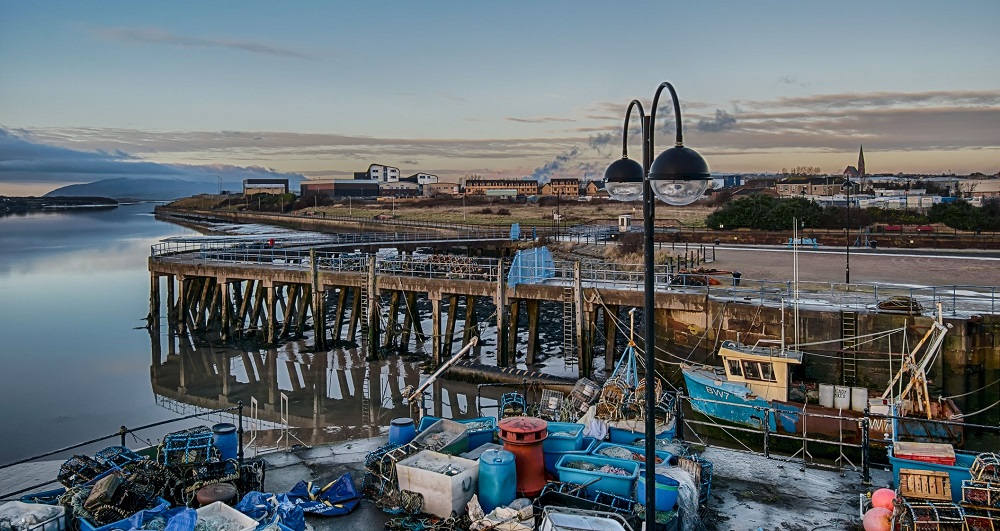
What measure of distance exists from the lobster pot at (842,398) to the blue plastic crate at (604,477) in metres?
10.7

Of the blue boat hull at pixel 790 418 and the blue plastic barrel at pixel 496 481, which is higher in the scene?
the blue plastic barrel at pixel 496 481

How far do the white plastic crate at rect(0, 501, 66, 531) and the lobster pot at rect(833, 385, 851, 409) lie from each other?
1677cm

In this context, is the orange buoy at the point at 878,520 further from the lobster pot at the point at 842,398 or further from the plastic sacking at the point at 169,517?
the lobster pot at the point at 842,398

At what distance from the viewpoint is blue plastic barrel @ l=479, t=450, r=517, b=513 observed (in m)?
9.27

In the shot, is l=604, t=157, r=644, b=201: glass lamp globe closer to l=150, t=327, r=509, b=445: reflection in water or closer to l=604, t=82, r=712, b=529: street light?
l=604, t=82, r=712, b=529: street light

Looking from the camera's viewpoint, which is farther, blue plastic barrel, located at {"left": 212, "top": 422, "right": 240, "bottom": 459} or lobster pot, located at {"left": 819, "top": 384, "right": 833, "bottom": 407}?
lobster pot, located at {"left": 819, "top": 384, "right": 833, "bottom": 407}

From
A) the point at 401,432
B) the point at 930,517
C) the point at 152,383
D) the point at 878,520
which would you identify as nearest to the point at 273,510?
the point at 401,432

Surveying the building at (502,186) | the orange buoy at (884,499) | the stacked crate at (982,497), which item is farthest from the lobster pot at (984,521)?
the building at (502,186)

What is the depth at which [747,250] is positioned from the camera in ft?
157

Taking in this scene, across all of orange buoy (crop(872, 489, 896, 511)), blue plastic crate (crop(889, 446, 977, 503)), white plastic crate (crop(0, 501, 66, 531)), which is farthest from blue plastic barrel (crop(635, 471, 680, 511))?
white plastic crate (crop(0, 501, 66, 531))

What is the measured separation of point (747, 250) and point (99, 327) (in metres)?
38.8

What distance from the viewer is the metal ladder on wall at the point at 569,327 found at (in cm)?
2577

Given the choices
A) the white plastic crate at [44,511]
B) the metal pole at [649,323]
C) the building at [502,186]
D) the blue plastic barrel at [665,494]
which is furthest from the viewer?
the building at [502,186]

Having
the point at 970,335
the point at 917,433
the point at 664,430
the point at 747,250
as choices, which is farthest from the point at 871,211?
the point at 664,430
